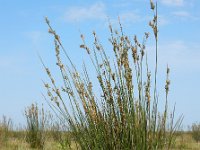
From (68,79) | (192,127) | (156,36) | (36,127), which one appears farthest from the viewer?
(192,127)

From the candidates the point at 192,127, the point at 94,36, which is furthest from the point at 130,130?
the point at 192,127

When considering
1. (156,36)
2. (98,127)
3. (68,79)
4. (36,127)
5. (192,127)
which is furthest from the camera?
(192,127)

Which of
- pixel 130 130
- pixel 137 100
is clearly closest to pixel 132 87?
pixel 137 100

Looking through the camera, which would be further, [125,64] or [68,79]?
[68,79]

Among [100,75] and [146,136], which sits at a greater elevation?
[100,75]

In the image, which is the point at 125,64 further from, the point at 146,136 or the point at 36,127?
the point at 36,127

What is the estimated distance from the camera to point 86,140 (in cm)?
385

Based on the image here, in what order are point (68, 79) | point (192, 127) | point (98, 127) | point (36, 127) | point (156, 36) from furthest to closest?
point (192, 127) < point (36, 127) < point (68, 79) < point (98, 127) < point (156, 36)

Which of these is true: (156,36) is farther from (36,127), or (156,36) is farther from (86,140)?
(36,127)

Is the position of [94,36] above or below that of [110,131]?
above

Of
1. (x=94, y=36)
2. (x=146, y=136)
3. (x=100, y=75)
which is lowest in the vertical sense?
(x=146, y=136)

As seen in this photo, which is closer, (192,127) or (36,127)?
(36,127)

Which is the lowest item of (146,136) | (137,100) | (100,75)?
(146,136)

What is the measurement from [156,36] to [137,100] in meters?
0.60
